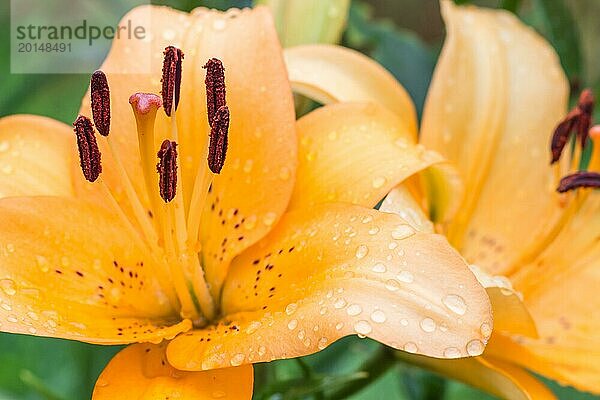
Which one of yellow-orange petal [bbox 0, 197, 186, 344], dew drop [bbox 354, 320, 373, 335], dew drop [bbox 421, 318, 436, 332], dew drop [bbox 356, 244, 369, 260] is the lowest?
yellow-orange petal [bbox 0, 197, 186, 344]

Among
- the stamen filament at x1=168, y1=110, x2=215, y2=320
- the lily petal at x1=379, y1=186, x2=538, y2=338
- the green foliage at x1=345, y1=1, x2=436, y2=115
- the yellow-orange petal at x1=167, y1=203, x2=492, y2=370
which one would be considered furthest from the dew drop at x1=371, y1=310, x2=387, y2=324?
the green foliage at x1=345, y1=1, x2=436, y2=115

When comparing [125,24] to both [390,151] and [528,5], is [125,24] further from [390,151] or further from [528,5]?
[528,5]

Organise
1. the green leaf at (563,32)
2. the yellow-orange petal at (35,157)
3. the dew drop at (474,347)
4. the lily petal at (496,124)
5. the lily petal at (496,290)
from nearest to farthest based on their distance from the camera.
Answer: the dew drop at (474,347) < the lily petal at (496,290) < the yellow-orange petal at (35,157) < the lily petal at (496,124) < the green leaf at (563,32)

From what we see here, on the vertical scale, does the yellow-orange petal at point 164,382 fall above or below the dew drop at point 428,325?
below

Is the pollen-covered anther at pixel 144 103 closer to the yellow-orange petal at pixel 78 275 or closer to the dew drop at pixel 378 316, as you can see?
the yellow-orange petal at pixel 78 275

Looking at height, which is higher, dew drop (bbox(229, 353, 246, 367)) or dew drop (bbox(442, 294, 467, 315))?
dew drop (bbox(442, 294, 467, 315))

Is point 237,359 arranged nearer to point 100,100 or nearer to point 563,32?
point 100,100

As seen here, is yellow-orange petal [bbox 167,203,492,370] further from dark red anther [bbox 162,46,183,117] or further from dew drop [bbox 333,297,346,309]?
dark red anther [bbox 162,46,183,117]

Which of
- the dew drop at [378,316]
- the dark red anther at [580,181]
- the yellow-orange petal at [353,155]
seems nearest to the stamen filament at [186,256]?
the yellow-orange petal at [353,155]
